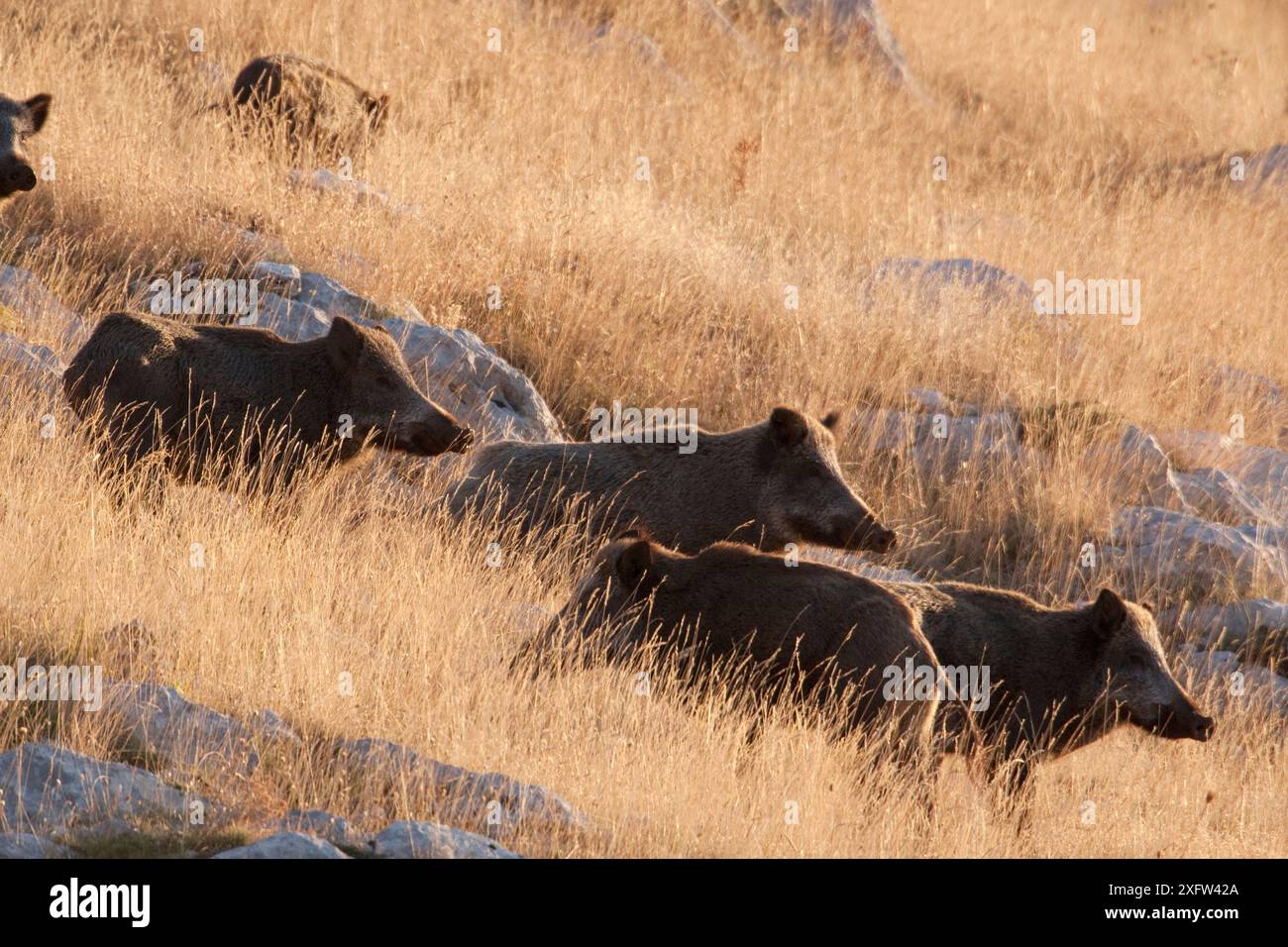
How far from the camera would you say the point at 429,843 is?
5.54 meters

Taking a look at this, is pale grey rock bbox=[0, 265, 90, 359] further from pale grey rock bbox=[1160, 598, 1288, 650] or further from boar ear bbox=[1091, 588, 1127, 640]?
pale grey rock bbox=[1160, 598, 1288, 650]

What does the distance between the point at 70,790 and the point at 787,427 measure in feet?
18.5

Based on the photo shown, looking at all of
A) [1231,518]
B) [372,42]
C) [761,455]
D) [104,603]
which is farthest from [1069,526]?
[372,42]

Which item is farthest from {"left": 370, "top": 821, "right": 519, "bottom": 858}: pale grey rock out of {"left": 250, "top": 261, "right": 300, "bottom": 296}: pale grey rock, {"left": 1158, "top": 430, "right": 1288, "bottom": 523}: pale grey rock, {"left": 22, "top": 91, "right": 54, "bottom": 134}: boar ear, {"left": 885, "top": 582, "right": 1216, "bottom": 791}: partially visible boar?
{"left": 1158, "top": 430, "right": 1288, "bottom": 523}: pale grey rock

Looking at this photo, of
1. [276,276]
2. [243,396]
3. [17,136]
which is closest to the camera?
[243,396]

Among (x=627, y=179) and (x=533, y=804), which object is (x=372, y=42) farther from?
(x=533, y=804)

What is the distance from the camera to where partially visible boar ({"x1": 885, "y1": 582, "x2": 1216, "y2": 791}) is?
28.5 ft

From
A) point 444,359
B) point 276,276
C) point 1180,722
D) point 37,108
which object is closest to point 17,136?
point 37,108

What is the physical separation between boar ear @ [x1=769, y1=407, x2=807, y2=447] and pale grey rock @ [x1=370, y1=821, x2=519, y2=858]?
16.5ft

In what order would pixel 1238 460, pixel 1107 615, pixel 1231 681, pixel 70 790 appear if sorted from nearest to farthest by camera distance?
pixel 70 790
pixel 1107 615
pixel 1231 681
pixel 1238 460

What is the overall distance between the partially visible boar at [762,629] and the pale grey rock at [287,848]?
2.52 meters

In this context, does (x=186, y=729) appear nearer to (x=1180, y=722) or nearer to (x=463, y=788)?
(x=463, y=788)

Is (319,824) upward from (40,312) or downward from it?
downward

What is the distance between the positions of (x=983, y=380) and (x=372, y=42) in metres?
8.94
